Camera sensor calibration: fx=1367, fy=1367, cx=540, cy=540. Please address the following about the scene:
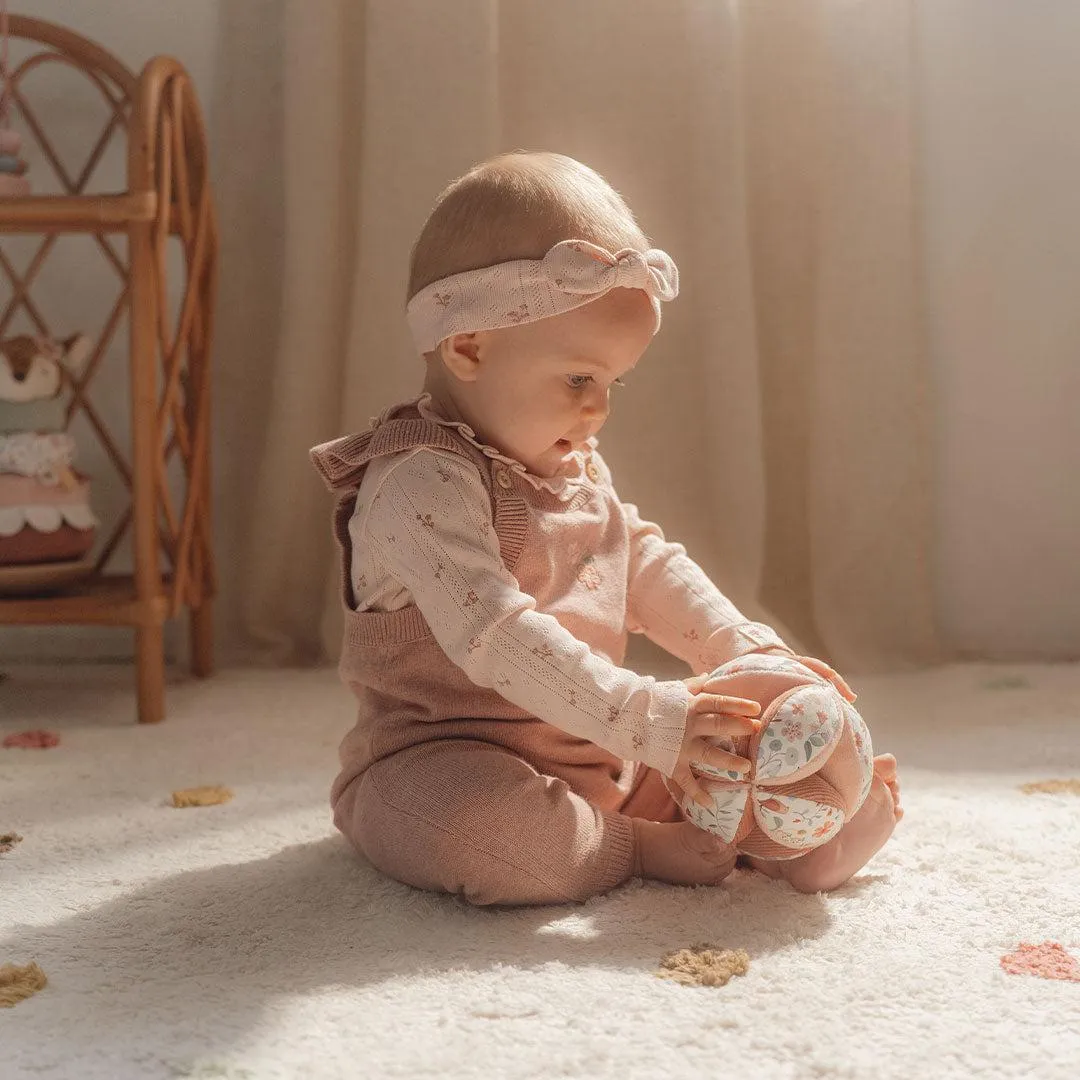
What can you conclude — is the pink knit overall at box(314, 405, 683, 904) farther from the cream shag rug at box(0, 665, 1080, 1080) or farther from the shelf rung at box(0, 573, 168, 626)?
the shelf rung at box(0, 573, 168, 626)

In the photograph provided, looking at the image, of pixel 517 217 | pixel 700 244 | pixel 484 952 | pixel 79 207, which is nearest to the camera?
pixel 484 952

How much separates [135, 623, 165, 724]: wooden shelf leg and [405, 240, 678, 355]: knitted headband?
0.70m

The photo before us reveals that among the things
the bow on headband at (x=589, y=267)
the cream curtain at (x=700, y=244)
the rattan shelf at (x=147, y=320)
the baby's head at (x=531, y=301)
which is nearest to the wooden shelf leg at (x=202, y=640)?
the rattan shelf at (x=147, y=320)

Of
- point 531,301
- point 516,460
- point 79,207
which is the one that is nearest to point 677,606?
point 516,460

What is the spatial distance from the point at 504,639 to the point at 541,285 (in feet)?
0.82

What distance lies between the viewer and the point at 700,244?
5.69ft

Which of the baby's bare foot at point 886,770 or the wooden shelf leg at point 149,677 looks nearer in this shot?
the baby's bare foot at point 886,770

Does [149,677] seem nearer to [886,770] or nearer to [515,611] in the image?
[515,611]

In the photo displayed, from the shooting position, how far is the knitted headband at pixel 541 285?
95 cm

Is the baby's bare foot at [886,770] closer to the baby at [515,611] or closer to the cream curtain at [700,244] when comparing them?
the baby at [515,611]

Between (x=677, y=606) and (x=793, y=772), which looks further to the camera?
(x=677, y=606)

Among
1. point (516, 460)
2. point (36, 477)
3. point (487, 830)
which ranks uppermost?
point (516, 460)

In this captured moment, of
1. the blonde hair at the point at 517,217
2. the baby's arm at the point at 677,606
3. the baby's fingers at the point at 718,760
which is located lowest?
the baby's fingers at the point at 718,760

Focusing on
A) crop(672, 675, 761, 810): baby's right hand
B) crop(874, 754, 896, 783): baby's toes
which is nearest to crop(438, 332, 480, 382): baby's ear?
crop(672, 675, 761, 810): baby's right hand
